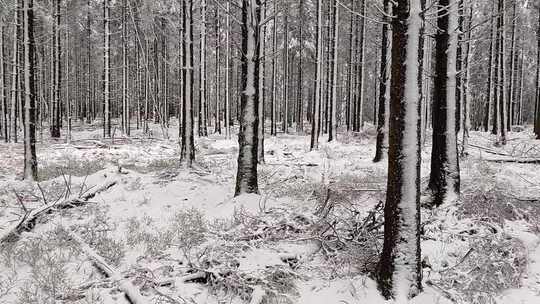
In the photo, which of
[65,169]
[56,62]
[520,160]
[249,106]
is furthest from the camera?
[56,62]

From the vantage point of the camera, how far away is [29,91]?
32.6 ft

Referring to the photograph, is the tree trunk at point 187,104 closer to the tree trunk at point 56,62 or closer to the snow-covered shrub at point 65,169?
the snow-covered shrub at point 65,169

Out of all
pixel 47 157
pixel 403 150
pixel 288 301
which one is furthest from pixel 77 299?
pixel 47 157

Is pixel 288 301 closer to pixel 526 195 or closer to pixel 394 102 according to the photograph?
pixel 394 102

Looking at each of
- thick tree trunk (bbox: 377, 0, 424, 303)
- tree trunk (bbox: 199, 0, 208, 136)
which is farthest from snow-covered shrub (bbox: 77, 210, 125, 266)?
tree trunk (bbox: 199, 0, 208, 136)

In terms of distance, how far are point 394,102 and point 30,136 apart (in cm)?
993

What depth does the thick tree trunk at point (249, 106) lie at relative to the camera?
23.3 ft

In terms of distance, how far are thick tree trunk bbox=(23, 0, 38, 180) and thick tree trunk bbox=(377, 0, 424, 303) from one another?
9712 millimetres

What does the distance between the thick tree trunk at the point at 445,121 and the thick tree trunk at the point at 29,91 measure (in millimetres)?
9737

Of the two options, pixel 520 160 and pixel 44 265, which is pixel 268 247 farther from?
pixel 520 160

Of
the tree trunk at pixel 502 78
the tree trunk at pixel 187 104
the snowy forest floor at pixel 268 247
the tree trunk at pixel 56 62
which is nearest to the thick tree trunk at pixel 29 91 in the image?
the snowy forest floor at pixel 268 247

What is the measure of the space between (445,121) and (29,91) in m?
9.92

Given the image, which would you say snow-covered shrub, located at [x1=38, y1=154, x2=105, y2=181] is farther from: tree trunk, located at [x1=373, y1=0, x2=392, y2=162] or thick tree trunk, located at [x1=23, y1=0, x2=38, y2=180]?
tree trunk, located at [x1=373, y1=0, x2=392, y2=162]

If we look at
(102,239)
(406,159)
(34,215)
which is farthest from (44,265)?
(406,159)
